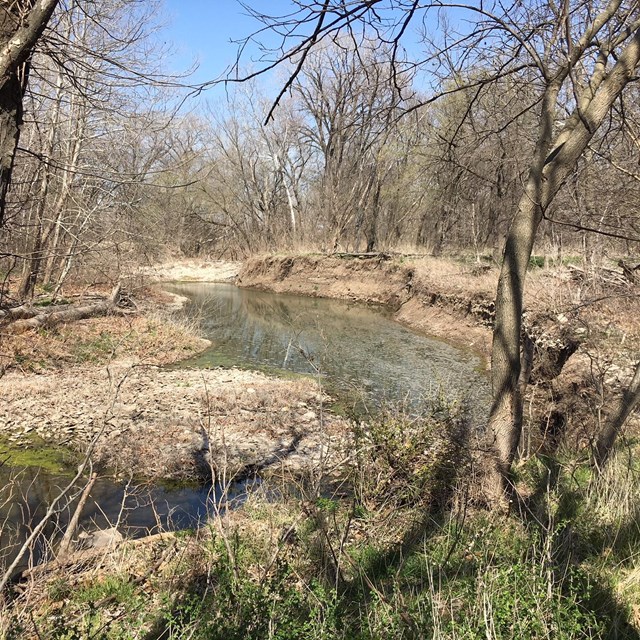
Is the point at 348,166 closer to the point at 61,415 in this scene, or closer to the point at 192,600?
the point at 61,415

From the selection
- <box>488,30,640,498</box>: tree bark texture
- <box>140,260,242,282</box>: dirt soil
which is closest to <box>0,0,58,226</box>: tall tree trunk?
<box>488,30,640,498</box>: tree bark texture

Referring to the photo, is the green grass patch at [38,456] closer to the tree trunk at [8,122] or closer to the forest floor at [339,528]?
the forest floor at [339,528]

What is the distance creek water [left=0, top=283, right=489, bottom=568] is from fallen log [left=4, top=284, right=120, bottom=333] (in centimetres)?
272

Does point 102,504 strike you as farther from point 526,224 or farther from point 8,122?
point 526,224

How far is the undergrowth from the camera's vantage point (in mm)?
2594

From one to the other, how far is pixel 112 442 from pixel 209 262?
2974cm

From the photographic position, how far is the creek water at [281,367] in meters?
5.46

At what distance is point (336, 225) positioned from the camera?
29484 mm

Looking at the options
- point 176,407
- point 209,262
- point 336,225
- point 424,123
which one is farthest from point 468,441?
point 209,262

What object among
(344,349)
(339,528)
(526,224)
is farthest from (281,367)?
(526,224)

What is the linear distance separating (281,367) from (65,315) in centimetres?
590

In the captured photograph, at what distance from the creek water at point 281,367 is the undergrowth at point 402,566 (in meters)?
0.57

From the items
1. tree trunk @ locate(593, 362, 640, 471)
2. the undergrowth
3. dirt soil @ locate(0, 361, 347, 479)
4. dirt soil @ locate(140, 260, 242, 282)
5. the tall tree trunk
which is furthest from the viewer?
dirt soil @ locate(140, 260, 242, 282)

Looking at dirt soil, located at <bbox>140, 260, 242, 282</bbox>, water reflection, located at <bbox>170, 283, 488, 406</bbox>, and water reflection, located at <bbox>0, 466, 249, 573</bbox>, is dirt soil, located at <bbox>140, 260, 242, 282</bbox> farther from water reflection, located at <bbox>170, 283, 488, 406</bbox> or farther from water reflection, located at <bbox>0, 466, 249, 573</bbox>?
water reflection, located at <bbox>0, 466, 249, 573</bbox>
